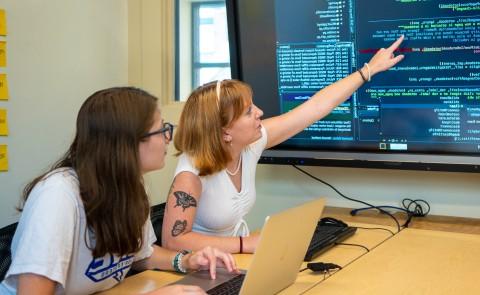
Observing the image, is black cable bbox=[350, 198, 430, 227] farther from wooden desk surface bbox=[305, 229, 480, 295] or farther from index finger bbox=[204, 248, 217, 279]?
index finger bbox=[204, 248, 217, 279]

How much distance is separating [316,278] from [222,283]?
10.1 inches

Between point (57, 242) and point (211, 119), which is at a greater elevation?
point (211, 119)

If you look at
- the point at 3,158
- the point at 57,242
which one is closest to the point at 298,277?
the point at 57,242

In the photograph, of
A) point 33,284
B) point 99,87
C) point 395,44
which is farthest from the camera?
point 99,87

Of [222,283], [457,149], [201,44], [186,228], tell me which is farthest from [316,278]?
[201,44]

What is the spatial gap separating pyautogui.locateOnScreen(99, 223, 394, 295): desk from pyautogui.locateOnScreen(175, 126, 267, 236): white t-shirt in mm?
231

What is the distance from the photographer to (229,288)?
1.37 meters

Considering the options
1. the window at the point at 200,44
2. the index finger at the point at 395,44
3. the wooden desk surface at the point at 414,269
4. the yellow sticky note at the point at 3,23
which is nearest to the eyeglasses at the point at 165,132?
the wooden desk surface at the point at 414,269

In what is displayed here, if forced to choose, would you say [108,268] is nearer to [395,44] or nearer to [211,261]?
[211,261]

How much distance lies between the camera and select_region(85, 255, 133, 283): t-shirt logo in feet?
4.45

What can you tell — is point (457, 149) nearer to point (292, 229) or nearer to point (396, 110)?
point (396, 110)

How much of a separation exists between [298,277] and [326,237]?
374 mm

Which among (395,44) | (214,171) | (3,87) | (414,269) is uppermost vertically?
(395,44)

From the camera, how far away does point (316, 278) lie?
4.94ft
